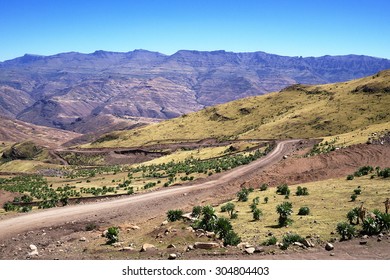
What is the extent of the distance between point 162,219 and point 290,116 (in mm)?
110412

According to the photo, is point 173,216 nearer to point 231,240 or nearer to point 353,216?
point 231,240

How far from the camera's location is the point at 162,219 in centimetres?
3375

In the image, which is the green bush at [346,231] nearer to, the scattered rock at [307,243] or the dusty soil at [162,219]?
the dusty soil at [162,219]

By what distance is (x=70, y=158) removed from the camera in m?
148

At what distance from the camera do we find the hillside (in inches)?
4493

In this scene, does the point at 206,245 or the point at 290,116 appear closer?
the point at 206,245

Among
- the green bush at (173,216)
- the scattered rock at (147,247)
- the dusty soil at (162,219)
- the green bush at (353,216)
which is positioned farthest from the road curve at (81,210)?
the green bush at (353,216)

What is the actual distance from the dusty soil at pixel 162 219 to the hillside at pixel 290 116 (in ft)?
134

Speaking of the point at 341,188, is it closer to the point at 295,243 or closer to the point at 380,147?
the point at 295,243

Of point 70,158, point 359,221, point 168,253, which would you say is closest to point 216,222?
point 168,253

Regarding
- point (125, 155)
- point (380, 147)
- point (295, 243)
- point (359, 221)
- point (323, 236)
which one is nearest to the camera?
point (295, 243)

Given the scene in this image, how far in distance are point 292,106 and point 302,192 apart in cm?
12404

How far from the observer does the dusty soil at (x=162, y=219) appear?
20734mm

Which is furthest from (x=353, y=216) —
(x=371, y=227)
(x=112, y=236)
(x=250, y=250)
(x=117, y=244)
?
(x=112, y=236)
